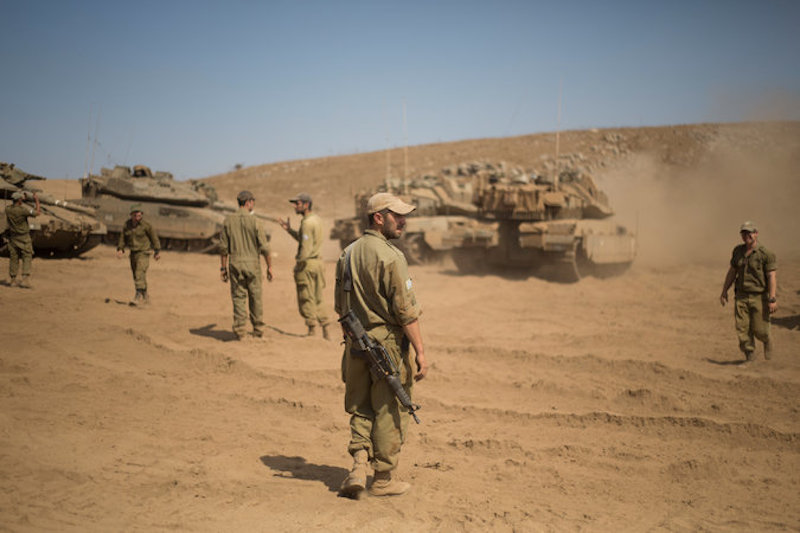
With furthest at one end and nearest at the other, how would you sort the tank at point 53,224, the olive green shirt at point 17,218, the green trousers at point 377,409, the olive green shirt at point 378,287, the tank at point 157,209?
the tank at point 157,209, the tank at point 53,224, the olive green shirt at point 17,218, the green trousers at point 377,409, the olive green shirt at point 378,287

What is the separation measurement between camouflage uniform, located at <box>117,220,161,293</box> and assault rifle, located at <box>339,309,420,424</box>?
741 centimetres

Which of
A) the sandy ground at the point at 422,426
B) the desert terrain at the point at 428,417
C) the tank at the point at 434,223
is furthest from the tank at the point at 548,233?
the sandy ground at the point at 422,426

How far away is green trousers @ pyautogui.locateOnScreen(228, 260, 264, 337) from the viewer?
8.08 meters

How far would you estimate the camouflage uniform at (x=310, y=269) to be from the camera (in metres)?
8.39

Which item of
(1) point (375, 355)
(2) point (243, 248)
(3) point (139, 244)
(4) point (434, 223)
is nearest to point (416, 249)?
(4) point (434, 223)

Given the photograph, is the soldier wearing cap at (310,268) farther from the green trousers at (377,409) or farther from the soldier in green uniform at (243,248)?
the green trousers at (377,409)

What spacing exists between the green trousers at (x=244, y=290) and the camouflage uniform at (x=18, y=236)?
503 cm

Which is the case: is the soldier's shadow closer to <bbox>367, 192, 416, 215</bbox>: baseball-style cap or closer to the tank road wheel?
<bbox>367, 192, 416, 215</bbox>: baseball-style cap

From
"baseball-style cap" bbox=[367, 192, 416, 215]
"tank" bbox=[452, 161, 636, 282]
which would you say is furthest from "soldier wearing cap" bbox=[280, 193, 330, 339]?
"tank" bbox=[452, 161, 636, 282]

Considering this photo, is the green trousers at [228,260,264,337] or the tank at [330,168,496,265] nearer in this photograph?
the green trousers at [228,260,264,337]

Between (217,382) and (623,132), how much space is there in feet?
162

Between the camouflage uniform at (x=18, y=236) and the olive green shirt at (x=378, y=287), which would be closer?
the olive green shirt at (x=378, y=287)

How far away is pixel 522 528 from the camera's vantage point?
11.5ft

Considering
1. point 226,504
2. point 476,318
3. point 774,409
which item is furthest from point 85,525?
point 476,318
